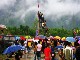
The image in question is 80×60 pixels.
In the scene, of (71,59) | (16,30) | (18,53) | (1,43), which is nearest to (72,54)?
(71,59)

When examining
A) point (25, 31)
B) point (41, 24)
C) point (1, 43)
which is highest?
point (25, 31)

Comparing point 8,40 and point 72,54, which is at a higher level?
point 8,40

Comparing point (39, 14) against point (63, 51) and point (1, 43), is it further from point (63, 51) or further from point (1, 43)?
point (63, 51)

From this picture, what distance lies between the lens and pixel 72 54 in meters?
18.0

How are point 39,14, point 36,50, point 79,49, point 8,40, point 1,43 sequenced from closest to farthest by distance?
point 79,49, point 36,50, point 1,43, point 8,40, point 39,14

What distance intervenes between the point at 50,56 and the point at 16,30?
568 feet

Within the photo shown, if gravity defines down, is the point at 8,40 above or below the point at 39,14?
below

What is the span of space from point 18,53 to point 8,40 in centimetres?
1846

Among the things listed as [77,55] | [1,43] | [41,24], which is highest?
[41,24]

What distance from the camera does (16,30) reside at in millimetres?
191250

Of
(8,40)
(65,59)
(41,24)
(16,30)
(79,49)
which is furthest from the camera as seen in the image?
(16,30)

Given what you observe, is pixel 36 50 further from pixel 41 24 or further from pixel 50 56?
pixel 41 24

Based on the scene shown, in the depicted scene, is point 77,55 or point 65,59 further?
point 65,59

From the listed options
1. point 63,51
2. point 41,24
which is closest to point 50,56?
point 63,51
